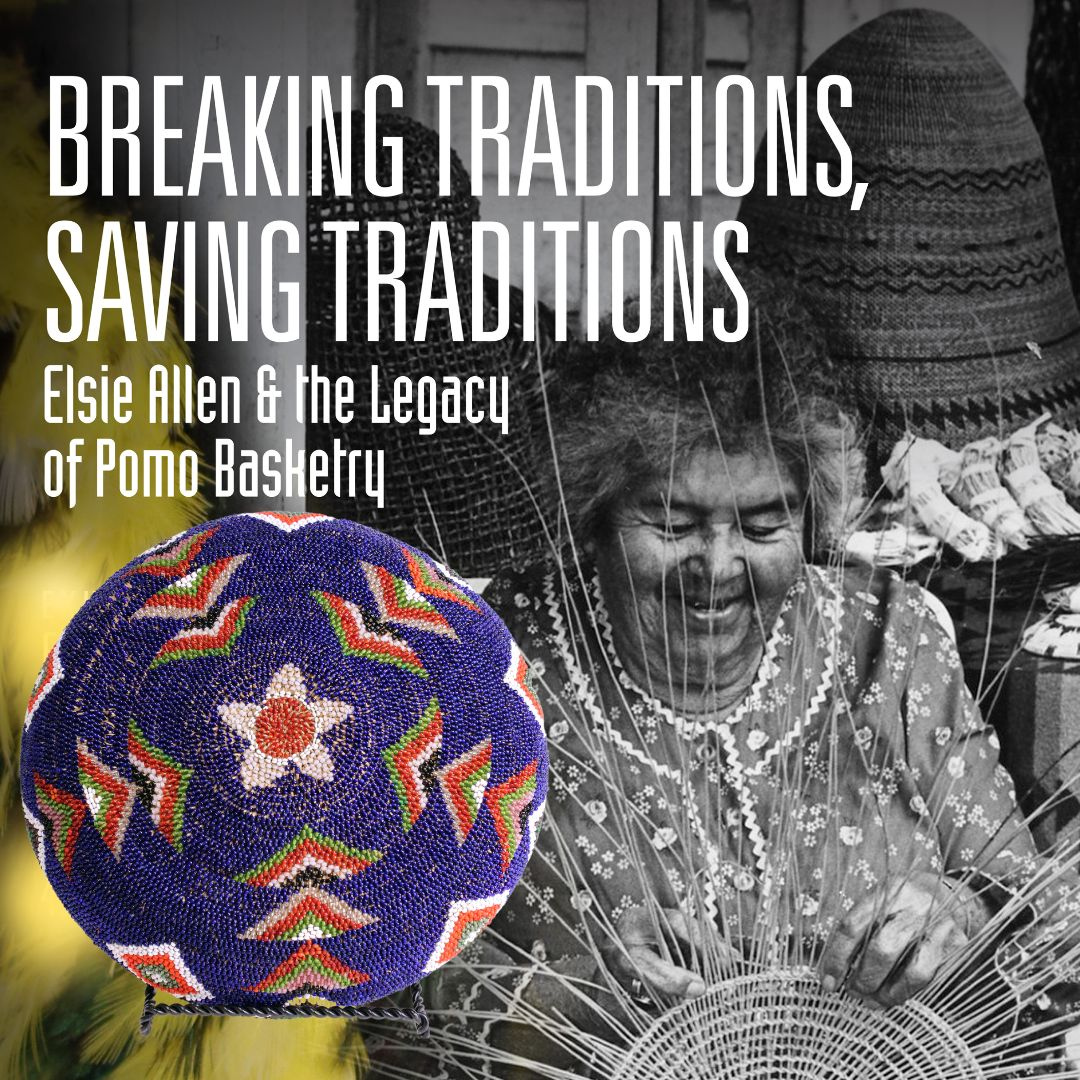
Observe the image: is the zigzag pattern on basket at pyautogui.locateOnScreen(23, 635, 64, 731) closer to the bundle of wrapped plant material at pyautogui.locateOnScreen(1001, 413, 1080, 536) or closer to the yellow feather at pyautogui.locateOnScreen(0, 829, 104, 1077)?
the yellow feather at pyautogui.locateOnScreen(0, 829, 104, 1077)

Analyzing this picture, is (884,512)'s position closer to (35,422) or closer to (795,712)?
(795,712)

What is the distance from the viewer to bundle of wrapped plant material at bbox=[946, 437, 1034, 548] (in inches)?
59.5

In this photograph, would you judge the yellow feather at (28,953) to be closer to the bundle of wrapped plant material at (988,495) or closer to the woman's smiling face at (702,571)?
the woman's smiling face at (702,571)

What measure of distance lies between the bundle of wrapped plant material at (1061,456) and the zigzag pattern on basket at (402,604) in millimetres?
926

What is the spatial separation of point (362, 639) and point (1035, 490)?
3.21 feet

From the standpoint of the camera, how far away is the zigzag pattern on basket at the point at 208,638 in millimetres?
744

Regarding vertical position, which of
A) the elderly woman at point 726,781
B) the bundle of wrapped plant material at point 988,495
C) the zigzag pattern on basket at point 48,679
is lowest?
the elderly woman at point 726,781

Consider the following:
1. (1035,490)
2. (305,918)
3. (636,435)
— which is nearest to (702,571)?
(636,435)

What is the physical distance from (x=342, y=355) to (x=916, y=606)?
63 centimetres

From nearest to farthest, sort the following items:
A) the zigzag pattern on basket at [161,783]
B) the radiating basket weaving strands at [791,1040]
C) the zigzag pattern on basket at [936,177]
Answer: the zigzag pattern on basket at [161,783], the radiating basket weaving strands at [791,1040], the zigzag pattern on basket at [936,177]

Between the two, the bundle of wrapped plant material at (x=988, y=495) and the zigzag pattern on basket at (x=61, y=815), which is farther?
the bundle of wrapped plant material at (x=988, y=495)

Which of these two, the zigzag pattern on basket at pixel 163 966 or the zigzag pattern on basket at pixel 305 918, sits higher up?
the zigzag pattern on basket at pixel 305 918

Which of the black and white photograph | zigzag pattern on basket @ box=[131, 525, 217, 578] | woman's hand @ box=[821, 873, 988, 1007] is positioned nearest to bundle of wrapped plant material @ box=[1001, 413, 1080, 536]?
the black and white photograph

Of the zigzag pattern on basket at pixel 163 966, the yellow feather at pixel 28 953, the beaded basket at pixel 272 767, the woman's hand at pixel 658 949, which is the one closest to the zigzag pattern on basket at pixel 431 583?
the beaded basket at pixel 272 767
